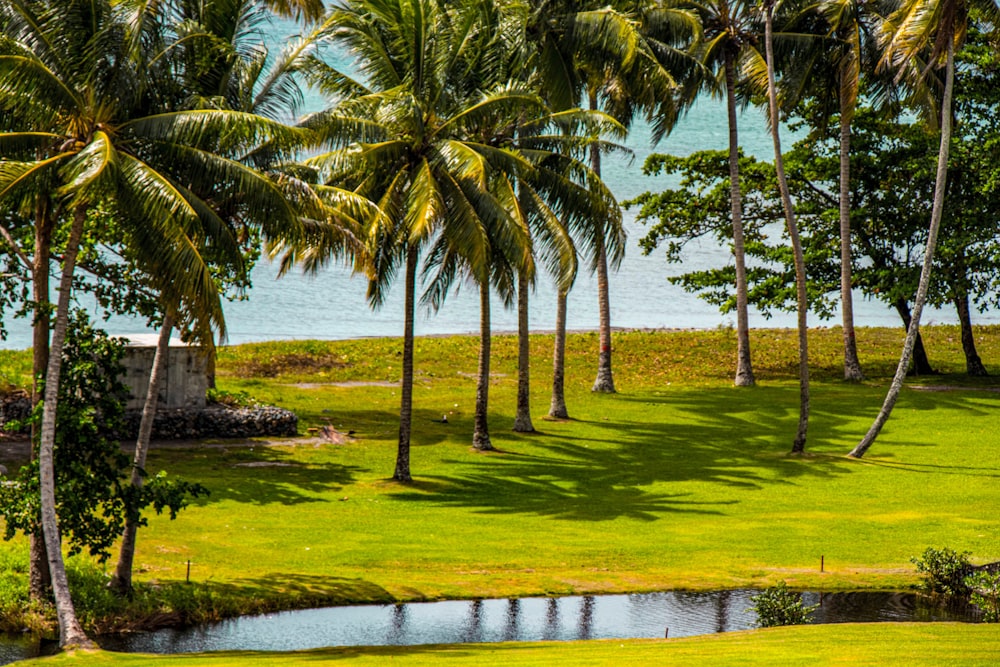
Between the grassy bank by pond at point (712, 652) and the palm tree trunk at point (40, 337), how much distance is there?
9.64 feet

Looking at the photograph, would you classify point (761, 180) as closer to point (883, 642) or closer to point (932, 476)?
point (932, 476)

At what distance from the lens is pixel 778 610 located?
17.9 m

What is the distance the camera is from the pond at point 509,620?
17625mm

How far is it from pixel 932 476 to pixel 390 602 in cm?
1753

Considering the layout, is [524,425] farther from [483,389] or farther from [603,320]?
[603,320]

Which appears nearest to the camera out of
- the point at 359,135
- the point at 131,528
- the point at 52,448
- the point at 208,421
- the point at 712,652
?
the point at 712,652

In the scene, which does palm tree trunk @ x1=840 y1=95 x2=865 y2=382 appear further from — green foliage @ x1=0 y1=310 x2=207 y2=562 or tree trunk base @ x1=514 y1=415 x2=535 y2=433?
green foliage @ x1=0 y1=310 x2=207 y2=562

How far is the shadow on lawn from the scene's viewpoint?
90.5 feet

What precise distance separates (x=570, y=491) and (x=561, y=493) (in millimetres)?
371

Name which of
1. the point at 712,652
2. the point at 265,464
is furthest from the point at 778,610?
the point at 265,464

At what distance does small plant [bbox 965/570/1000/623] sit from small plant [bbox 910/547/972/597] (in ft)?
0.68

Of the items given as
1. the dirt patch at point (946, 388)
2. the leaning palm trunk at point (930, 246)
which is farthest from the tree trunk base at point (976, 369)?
the leaning palm trunk at point (930, 246)

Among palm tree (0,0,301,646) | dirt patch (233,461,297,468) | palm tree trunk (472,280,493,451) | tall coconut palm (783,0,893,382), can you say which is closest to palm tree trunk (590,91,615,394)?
tall coconut palm (783,0,893,382)

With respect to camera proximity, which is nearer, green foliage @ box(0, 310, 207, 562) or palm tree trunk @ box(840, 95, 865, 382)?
green foliage @ box(0, 310, 207, 562)
